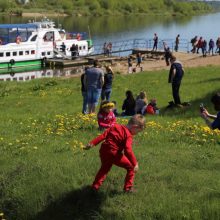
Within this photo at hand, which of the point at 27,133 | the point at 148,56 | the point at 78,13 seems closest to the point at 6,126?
the point at 27,133

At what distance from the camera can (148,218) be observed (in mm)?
6633

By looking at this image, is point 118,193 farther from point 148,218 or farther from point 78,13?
point 78,13

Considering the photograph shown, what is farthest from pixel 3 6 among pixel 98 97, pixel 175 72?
pixel 98 97

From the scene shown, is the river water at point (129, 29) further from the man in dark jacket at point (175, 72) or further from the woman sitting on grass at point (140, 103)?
the woman sitting on grass at point (140, 103)

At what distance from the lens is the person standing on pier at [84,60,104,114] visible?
14.6m

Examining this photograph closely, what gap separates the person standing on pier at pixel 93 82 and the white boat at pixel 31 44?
2909cm

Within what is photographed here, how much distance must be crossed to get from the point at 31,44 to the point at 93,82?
102ft

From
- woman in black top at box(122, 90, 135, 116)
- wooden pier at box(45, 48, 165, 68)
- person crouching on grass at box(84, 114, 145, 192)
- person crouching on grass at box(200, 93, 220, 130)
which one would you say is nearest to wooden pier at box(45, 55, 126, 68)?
wooden pier at box(45, 48, 165, 68)

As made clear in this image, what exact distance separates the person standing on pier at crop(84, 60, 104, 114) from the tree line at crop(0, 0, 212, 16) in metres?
112

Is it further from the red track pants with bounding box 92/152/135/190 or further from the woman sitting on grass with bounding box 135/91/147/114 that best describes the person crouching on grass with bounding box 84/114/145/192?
the woman sitting on grass with bounding box 135/91/147/114

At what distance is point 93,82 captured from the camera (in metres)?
14.6

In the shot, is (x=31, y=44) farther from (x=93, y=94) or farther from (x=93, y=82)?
Result: (x=93, y=82)

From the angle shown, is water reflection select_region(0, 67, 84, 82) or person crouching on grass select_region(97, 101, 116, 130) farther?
water reflection select_region(0, 67, 84, 82)

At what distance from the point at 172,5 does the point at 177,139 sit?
177013mm
